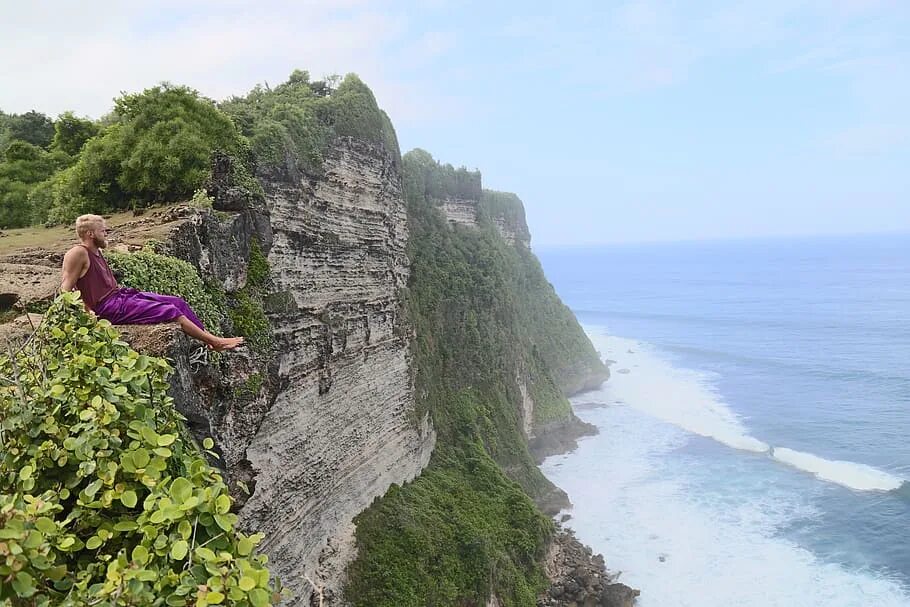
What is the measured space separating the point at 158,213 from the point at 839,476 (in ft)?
122

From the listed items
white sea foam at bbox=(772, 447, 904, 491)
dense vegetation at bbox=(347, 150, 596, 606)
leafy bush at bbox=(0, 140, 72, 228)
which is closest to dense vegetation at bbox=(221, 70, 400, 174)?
leafy bush at bbox=(0, 140, 72, 228)

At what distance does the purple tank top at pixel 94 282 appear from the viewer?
612 centimetres

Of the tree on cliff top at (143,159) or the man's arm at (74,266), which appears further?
the tree on cliff top at (143,159)

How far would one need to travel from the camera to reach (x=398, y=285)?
75.6ft

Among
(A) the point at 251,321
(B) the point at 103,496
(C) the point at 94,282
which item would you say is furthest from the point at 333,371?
(B) the point at 103,496

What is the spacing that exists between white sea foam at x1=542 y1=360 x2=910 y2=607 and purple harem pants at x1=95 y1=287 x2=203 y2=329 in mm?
22139

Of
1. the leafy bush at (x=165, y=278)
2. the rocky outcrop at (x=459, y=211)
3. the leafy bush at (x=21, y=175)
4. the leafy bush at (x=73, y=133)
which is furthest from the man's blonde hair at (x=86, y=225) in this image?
the rocky outcrop at (x=459, y=211)

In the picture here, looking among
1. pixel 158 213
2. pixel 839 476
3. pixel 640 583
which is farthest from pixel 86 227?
A: pixel 839 476

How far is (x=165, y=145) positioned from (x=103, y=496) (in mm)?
10781

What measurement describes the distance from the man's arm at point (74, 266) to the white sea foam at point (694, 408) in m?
37.8

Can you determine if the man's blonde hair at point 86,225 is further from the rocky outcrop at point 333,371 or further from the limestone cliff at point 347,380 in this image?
the rocky outcrop at point 333,371

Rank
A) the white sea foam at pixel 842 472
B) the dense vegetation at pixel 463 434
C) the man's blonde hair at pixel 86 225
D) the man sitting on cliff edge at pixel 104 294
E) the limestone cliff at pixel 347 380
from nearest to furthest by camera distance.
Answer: the man sitting on cliff edge at pixel 104 294, the man's blonde hair at pixel 86 225, the limestone cliff at pixel 347 380, the dense vegetation at pixel 463 434, the white sea foam at pixel 842 472

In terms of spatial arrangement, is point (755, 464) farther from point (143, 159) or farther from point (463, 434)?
point (143, 159)

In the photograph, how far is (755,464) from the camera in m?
36.7
